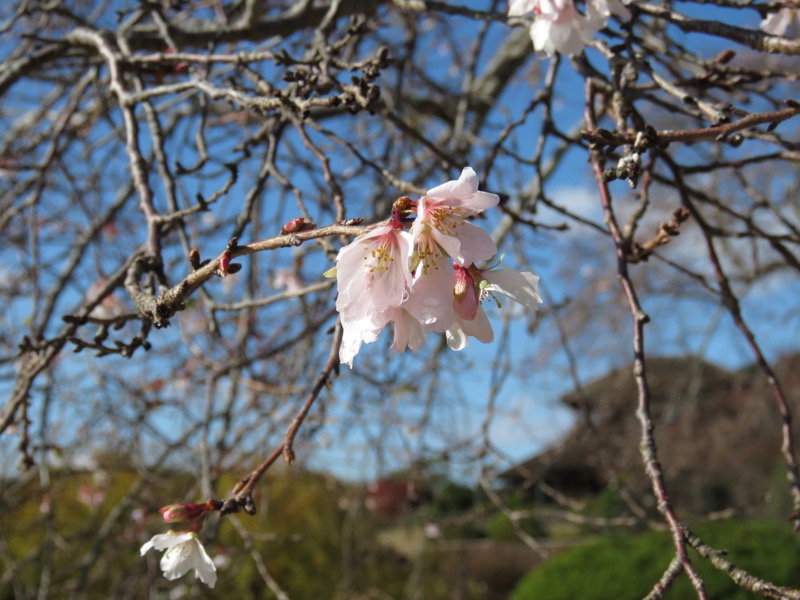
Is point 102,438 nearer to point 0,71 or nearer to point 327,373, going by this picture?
point 0,71

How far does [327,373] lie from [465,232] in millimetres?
410

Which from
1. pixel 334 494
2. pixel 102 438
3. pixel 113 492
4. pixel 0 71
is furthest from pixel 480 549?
pixel 0 71

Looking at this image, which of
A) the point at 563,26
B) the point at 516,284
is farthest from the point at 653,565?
the point at 516,284

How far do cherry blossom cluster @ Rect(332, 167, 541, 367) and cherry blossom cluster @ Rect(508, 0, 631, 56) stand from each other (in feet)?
2.14

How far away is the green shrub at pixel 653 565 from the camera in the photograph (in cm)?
407

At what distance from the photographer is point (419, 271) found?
2.50 ft

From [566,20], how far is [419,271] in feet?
2.55

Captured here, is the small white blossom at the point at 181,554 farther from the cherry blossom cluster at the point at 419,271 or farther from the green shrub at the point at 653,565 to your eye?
the green shrub at the point at 653,565

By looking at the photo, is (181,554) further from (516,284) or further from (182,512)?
(516,284)

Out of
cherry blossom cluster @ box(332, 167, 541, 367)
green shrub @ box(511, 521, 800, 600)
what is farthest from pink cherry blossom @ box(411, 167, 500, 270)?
green shrub @ box(511, 521, 800, 600)

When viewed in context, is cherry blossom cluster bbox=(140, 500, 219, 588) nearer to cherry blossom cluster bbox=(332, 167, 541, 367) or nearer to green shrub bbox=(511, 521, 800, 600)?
cherry blossom cluster bbox=(332, 167, 541, 367)

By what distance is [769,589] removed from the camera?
31.0 inches

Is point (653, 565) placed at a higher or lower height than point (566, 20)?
lower

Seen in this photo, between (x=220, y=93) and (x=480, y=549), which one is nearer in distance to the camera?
(x=220, y=93)
